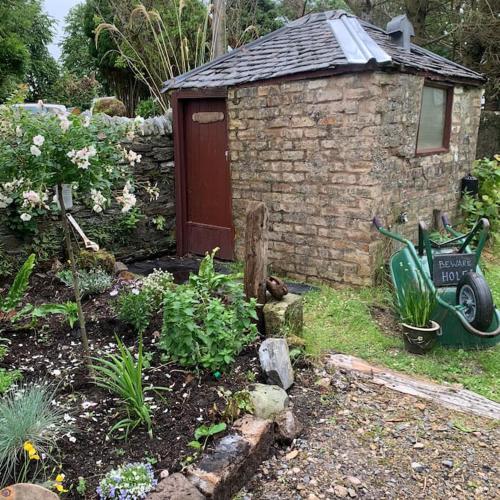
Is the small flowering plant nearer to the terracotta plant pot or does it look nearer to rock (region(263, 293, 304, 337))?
rock (region(263, 293, 304, 337))

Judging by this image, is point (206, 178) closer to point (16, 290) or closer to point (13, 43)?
point (16, 290)

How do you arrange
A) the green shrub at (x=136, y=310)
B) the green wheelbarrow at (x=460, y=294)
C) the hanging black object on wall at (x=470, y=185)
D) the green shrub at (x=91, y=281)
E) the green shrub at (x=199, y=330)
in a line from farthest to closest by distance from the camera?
the hanging black object on wall at (x=470, y=185)
the green shrub at (x=91, y=281)
the green wheelbarrow at (x=460, y=294)
the green shrub at (x=136, y=310)
the green shrub at (x=199, y=330)

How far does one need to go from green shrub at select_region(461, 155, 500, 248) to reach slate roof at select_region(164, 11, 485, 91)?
4.37 ft

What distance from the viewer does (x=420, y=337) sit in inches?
162

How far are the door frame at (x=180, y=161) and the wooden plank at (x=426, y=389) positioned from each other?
3868 mm

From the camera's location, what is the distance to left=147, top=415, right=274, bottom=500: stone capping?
234 cm

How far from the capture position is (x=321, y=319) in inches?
195

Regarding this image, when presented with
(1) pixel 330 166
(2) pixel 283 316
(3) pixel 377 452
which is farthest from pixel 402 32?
(3) pixel 377 452

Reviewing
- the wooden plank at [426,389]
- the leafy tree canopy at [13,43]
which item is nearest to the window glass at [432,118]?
the wooden plank at [426,389]

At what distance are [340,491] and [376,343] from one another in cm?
197

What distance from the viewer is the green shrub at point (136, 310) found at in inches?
152

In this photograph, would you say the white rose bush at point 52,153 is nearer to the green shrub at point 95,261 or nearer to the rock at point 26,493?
the rock at point 26,493

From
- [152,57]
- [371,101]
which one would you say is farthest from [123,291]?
[152,57]

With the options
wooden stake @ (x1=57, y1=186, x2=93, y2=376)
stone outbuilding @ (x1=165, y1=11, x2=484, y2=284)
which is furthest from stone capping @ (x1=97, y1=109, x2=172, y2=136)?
wooden stake @ (x1=57, y1=186, x2=93, y2=376)
